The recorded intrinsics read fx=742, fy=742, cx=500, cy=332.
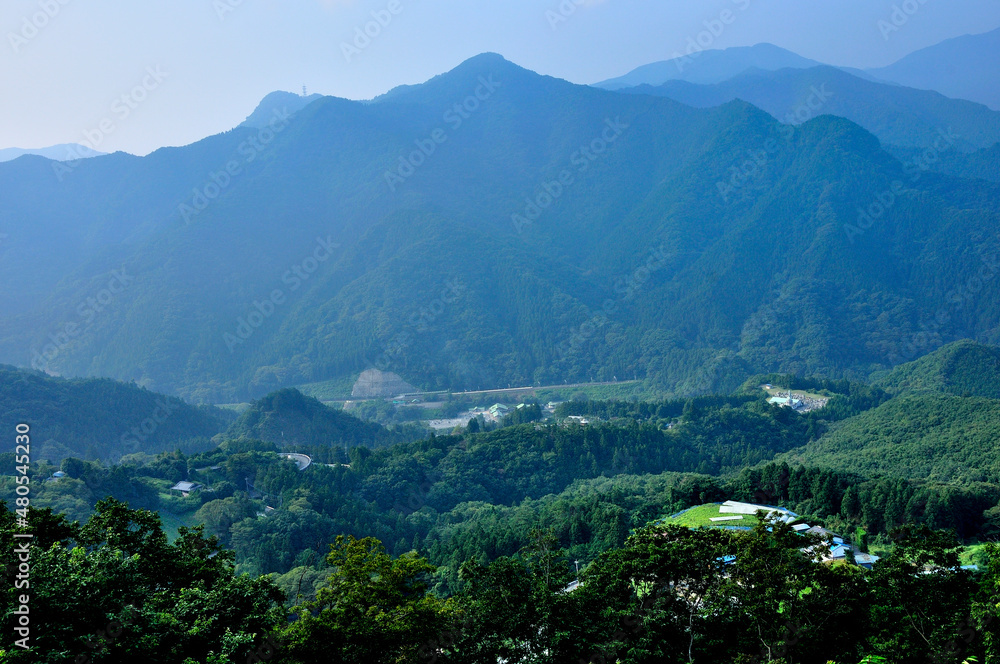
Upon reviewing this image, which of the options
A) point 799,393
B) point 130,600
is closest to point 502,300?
point 799,393

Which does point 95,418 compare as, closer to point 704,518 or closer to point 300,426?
point 300,426

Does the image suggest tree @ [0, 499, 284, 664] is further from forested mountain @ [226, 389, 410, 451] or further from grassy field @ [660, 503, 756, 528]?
forested mountain @ [226, 389, 410, 451]

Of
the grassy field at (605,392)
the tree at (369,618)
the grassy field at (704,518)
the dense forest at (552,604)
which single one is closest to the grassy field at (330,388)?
the grassy field at (605,392)

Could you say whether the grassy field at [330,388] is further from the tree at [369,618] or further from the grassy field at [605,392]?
the tree at [369,618]

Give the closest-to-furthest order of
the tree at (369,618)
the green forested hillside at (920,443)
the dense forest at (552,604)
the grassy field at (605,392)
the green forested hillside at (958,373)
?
the dense forest at (552,604) < the tree at (369,618) < the green forested hillside at (920,443) < the green forested hillside at (958,373) < the grassy field at (605,392)

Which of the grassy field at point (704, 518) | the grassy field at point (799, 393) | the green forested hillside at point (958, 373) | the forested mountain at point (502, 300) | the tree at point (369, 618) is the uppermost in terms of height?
the forested mountain at point (502, 300)

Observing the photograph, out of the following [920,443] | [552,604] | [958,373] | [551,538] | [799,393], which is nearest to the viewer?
[552,604]

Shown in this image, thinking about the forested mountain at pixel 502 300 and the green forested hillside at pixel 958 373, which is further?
the forested mountain at pixel 502 300
